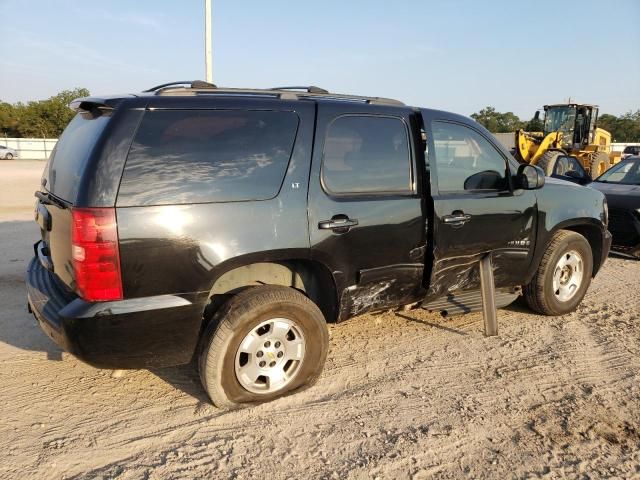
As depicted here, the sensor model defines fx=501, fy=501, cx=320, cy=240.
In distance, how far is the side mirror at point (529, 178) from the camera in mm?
4070

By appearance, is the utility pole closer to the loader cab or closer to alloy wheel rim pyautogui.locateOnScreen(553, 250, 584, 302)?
alloy wheel rim pyautogui.locateOnScreen(553, 250, 584, 302)

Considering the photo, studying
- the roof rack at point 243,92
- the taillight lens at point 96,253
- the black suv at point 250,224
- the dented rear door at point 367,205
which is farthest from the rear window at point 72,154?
the dented rear door at point 367,205

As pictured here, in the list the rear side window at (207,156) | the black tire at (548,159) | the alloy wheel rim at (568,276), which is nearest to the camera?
the rear side window at (207,156)

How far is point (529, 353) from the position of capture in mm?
3980

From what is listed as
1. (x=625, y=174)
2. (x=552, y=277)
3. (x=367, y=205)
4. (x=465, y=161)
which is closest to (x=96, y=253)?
(x=367, y=205)

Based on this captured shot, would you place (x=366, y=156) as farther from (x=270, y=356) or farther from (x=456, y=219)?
(x=270, y=356)

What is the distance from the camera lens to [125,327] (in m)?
2.72

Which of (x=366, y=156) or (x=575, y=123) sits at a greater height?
(x=575, y=123)

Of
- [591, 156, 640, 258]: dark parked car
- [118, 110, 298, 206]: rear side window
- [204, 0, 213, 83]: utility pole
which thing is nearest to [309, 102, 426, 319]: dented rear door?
[118, 110, 298, 206]: rear side window

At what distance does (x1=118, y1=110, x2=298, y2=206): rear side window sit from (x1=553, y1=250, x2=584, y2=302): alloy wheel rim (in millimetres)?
3044

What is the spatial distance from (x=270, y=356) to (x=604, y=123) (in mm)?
78206

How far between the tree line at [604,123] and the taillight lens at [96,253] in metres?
65.0

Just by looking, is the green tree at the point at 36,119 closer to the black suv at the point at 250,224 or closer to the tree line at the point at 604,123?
the tree line at the point at 604,123

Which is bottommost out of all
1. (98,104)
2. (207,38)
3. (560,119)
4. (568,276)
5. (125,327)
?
(568,276)
